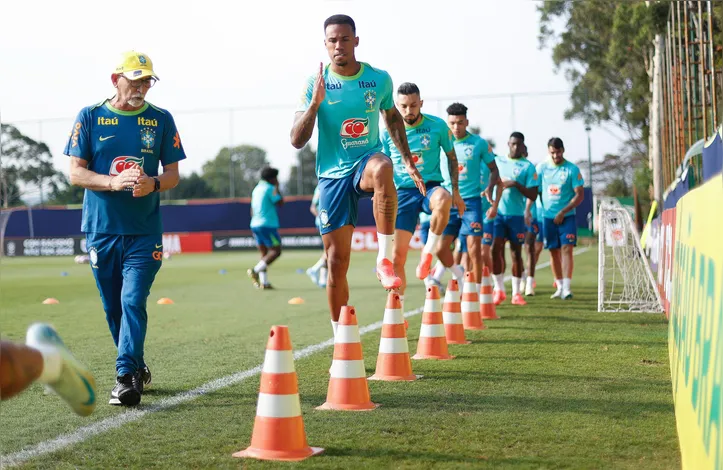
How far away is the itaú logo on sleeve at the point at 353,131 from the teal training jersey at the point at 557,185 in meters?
7.71

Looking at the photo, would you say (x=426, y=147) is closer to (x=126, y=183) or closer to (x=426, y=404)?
(x=126, y=183)

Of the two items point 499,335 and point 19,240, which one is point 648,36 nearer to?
point 19,240

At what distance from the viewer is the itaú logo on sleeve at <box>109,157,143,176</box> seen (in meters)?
6.04

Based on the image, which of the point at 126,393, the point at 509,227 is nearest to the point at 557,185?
the point at 509,227

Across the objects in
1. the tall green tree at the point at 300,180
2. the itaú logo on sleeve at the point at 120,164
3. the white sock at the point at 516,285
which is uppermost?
the tall green tree at the point at 300,180

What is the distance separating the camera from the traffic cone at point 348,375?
5342 millimetres

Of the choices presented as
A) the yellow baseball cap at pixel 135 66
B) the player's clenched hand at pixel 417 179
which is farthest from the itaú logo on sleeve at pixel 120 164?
the player's clenched hand at pixel 417 179

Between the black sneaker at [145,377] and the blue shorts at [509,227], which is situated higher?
the blue shorts at [509,227]

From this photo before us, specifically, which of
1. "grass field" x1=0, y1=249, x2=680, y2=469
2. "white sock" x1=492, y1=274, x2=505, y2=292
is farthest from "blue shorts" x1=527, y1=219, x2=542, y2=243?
"grass field" x1=0, y1=249, x2=680, y2=469

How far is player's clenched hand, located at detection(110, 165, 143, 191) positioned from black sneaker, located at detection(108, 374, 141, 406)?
1109mm

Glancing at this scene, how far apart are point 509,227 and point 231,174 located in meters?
36.4

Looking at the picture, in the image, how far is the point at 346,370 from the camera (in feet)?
17.6

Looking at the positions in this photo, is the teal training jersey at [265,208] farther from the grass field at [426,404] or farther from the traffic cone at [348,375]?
the traffic cone at [348,375]

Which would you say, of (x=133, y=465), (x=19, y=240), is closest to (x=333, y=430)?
(x=133, y=465)
